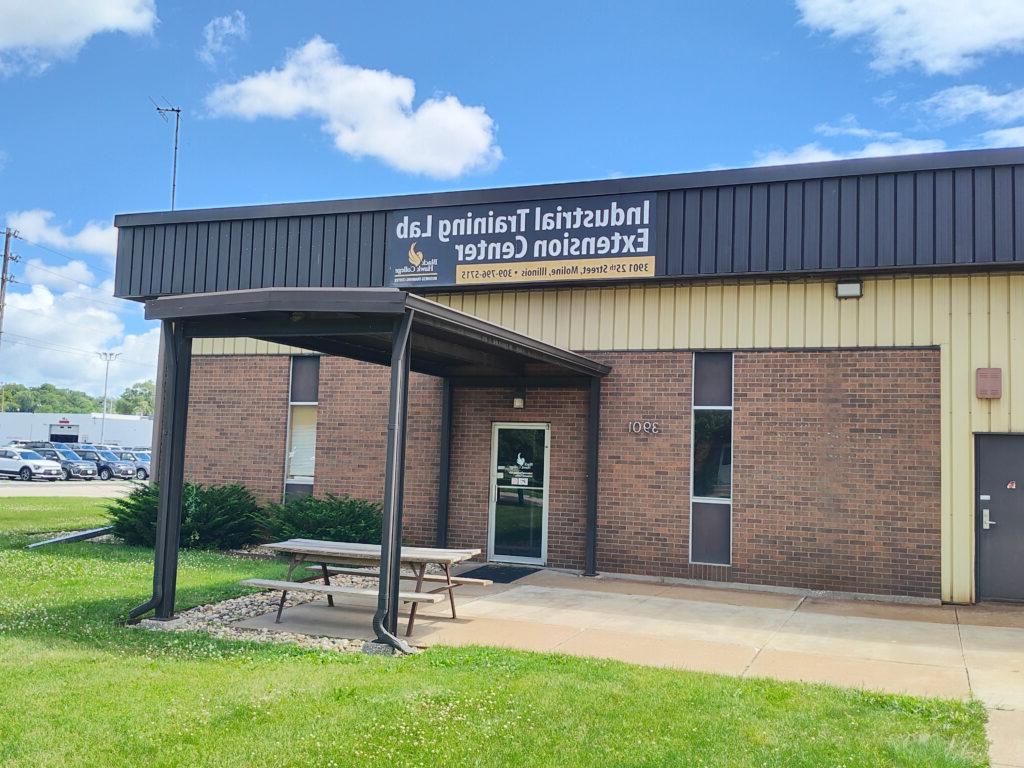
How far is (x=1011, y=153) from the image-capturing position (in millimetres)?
10883

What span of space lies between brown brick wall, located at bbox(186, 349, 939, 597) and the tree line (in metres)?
145

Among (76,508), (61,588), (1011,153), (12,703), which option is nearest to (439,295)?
(61,588)

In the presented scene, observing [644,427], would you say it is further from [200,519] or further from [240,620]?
[200,519]

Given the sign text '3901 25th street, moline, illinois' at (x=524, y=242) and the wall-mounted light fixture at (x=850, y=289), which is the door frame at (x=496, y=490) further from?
the wall-mounted light fixture at (x=850, y=289)

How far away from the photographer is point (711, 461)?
41.2 ft

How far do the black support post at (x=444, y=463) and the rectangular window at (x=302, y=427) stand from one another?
2526 millimetres

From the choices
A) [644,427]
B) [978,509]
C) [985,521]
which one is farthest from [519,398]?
[985,521]

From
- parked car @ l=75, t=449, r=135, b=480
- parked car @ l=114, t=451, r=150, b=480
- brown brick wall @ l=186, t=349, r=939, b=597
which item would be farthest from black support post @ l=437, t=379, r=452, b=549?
parked car @ l=114, t=451, r=150, b=480

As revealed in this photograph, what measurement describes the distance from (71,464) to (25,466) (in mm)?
2010

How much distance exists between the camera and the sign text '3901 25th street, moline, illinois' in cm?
1292

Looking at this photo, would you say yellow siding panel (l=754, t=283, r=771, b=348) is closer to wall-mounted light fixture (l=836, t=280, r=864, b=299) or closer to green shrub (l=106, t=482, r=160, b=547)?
wall-mounted light fixture (l=836, t=280, r=864, b=299)

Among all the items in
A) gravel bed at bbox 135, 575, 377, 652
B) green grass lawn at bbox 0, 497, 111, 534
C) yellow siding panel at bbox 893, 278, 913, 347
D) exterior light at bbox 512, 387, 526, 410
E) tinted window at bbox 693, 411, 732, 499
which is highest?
yellow siding panel at bbox 893, 278, 913, 347

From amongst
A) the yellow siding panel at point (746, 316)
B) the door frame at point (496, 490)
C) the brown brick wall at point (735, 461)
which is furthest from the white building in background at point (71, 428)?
the yellow siding panel at point (746, 316)

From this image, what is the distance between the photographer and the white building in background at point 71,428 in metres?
64.7
